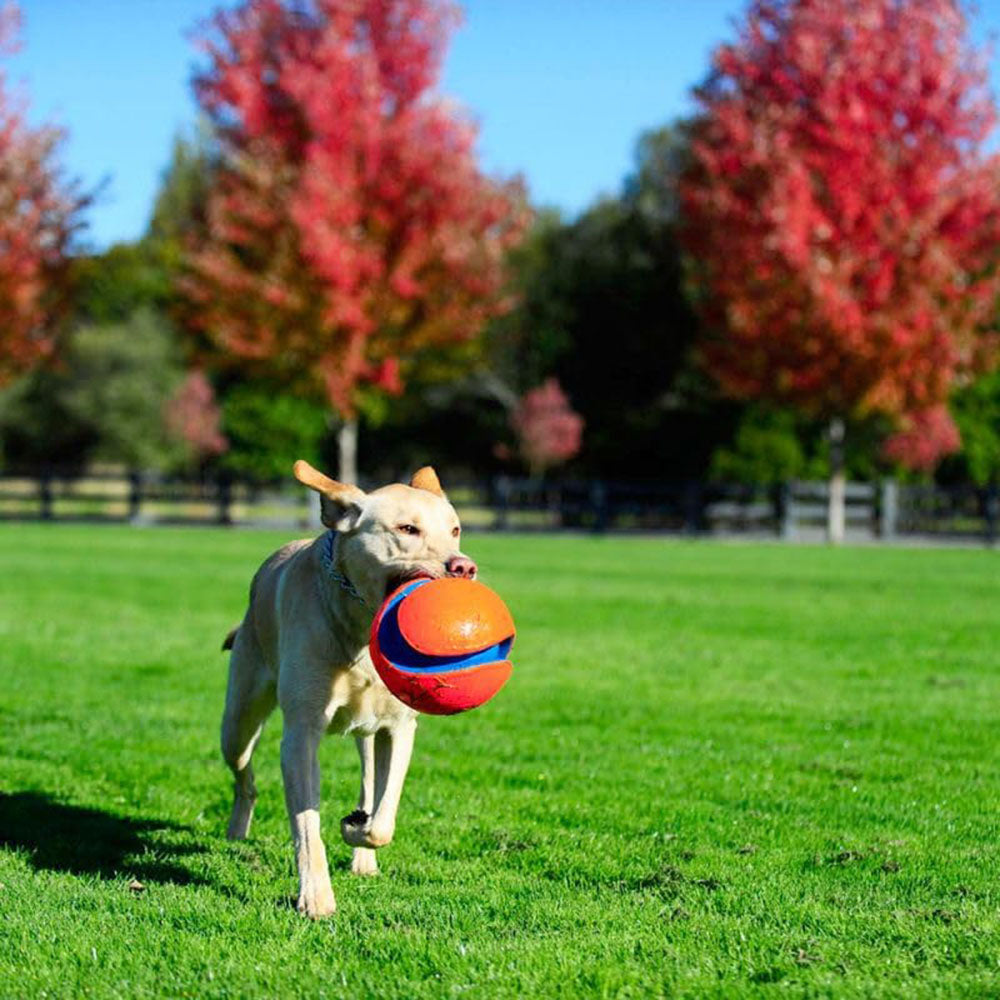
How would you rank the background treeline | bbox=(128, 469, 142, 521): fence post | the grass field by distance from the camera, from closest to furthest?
the grass field, bbox=(128, 469, 142, 521): fence post, the background treeline

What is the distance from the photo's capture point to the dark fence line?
125 feet

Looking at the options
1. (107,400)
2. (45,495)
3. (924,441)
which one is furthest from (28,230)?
(924,441)

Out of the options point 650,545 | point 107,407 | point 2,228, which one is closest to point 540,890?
point 650,545

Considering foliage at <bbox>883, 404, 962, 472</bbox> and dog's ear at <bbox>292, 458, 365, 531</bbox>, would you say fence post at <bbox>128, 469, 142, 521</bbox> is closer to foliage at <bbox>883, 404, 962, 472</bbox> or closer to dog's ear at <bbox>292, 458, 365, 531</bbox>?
foliage at <bbox>883, 404, 962, 472</bbox>

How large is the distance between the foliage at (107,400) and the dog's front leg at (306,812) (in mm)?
53832

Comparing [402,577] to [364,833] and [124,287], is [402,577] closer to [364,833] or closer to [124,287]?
[364,833]

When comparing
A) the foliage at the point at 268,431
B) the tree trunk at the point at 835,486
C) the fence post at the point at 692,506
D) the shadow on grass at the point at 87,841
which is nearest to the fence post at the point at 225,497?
the fence post at the point at 692,506

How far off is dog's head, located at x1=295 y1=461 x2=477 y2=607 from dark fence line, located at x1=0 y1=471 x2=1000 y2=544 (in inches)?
1253

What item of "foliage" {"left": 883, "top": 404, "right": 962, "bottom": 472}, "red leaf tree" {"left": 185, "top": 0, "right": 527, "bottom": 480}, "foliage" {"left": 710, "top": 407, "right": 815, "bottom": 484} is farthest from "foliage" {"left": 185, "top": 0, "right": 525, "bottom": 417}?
"foliage" {"left": 883, "top": 404, "right": 962, "bottom": 472}

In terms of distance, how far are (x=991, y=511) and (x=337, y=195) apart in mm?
19038

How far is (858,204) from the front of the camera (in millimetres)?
32625

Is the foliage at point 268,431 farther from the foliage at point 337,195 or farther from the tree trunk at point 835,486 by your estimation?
the tree trunk at point 835,486

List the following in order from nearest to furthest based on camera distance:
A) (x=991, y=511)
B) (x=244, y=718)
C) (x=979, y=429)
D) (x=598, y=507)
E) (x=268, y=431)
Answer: (x=244, y=718) < (x=991, y=511) < (x=598, y=507) < (x=979, y=429) < (x=268, y=431)

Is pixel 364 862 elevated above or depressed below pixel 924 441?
below
